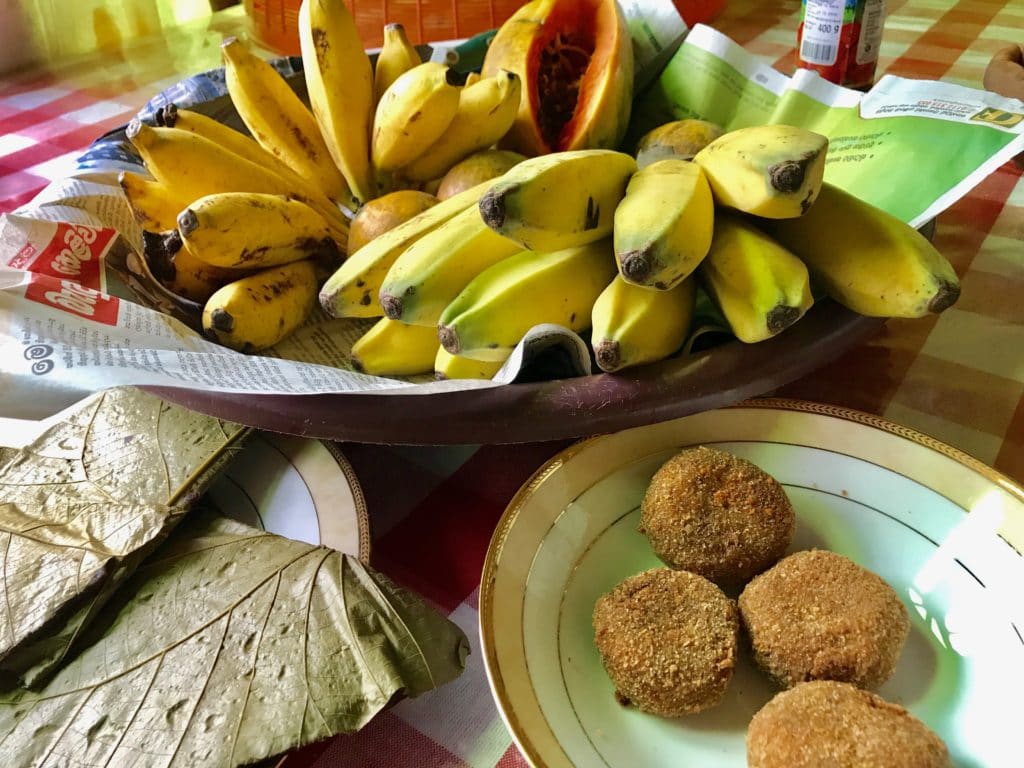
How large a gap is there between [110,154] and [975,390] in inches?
32.7

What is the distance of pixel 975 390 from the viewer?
61 centimetres

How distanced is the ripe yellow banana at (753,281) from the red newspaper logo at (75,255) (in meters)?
0.49

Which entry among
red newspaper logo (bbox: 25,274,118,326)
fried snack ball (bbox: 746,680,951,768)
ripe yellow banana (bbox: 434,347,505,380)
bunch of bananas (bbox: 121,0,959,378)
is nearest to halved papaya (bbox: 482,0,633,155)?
bunch of bananas (bbox: 121,0,959,378)

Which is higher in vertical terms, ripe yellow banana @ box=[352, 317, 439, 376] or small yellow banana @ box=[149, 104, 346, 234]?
small yellow banana @ box=[149, 104, 346, 234]

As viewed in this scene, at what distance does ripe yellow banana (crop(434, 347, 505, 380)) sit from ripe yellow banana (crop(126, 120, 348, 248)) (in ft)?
0.91

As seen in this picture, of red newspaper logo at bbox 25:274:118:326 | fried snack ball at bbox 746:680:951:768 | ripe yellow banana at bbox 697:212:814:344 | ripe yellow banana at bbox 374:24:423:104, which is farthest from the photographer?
ripe yellow banana at bbox 374:24:423:104

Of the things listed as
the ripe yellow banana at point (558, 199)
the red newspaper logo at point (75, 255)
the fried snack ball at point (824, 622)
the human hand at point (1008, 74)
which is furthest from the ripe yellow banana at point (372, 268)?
the human hand at point (1008, 74)

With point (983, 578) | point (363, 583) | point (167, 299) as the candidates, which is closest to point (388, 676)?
point (363, 583)

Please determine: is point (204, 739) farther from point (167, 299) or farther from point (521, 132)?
point (521, 132)

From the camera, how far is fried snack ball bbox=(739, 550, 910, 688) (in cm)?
40

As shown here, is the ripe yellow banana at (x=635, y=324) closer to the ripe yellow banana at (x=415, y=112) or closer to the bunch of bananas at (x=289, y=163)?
the bunch of bananas at (x=289, y=163)

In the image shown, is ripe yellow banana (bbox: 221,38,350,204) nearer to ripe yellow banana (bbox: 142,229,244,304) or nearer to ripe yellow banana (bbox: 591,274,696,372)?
ripe yellow banana (bbox: 142,229,244,304)

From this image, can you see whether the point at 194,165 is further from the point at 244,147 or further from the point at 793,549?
the point at 793,549

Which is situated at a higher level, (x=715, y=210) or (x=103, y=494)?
(x=715, y=210)
